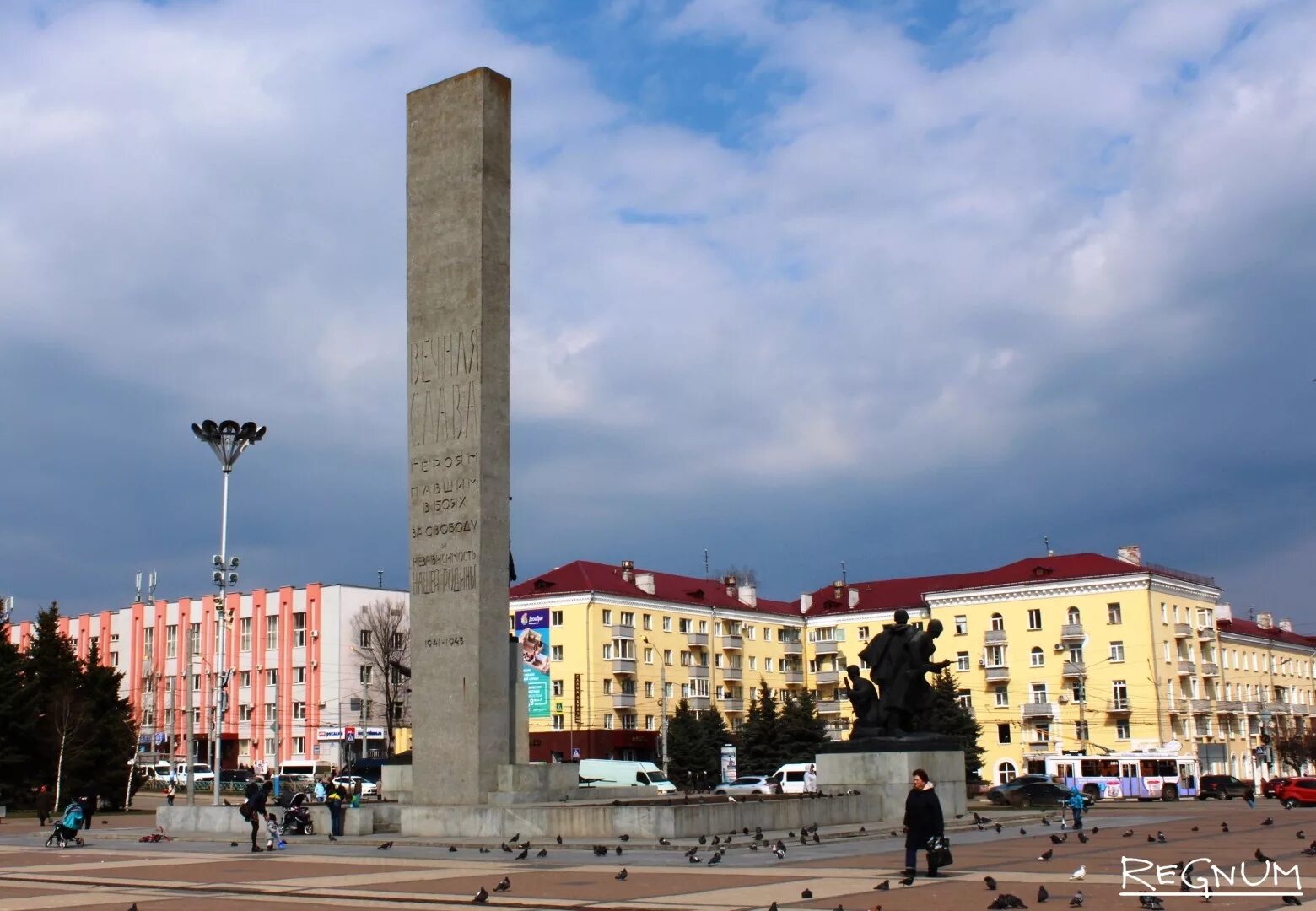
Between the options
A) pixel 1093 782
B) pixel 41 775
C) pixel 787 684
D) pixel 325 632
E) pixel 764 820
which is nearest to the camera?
pixel 764 820

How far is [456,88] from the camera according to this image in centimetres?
2970

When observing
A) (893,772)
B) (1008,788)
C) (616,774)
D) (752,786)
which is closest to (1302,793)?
(1008,788)

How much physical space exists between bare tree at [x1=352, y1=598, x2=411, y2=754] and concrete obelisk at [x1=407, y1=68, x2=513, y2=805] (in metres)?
59.5

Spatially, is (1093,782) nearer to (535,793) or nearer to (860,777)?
(860,777)

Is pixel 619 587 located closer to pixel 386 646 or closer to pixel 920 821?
pixel 386 646

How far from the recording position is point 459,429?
93.9 feet

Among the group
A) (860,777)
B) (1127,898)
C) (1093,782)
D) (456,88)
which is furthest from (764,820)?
(1093,782)

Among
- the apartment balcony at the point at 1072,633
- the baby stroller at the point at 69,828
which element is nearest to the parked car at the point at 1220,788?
the apartment balcony at the point at 1072,633

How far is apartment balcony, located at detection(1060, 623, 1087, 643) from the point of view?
80.2 meters

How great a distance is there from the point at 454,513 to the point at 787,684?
69.2m

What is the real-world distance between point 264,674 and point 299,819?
6491cm

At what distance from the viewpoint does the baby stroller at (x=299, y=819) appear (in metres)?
29.4

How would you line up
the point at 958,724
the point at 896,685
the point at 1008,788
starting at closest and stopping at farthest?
the point at 896,685, the point at 1008,788, the point at 958,724

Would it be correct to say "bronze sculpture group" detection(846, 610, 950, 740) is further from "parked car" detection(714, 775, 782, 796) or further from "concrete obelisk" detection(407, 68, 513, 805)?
"parked car" detection(714, 775, 782, 796)
